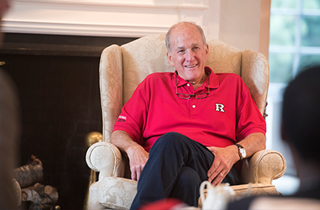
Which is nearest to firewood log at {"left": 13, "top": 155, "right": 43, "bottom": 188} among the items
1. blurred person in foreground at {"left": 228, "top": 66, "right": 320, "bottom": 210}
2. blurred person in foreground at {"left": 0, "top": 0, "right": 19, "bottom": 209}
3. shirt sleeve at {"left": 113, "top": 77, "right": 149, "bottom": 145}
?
shirt sleeve at {"left": 113, "top": 77, "right": 149, "bottom": 145}

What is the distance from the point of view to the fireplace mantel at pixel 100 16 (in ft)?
7.70

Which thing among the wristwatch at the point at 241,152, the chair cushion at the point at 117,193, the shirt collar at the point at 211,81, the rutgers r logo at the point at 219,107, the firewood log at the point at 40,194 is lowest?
the firewood log at the point at 40,194

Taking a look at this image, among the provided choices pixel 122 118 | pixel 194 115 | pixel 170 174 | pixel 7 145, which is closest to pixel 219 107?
pixel 194 115

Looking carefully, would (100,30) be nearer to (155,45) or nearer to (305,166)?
(155,45)

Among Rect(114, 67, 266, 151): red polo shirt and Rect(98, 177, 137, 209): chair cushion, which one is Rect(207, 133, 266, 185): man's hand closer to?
Rect(114, 67, 266, 151): red polo shirt

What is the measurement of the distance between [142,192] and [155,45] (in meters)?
1.08

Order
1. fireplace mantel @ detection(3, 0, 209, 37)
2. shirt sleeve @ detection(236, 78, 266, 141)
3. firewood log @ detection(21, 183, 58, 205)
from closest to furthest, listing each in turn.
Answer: shirt sleeve @ detection(236, 78, 266, 141) < firewood log @ detection(21, 183, 58, 205) < fireplace mantel @ detection(3, 0, 209, 37)

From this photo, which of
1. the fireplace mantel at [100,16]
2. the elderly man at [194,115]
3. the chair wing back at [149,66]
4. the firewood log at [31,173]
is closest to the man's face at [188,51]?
the elderly man at [194,115]

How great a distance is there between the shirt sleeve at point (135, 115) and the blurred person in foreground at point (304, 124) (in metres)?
1.08

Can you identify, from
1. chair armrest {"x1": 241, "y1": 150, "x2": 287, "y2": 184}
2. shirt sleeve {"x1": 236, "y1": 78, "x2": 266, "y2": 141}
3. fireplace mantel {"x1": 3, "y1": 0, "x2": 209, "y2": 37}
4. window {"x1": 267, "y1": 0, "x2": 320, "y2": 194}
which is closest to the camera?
chair armrest {"x1": 241, "y1": 150, "x2": 287, "y2": 184}

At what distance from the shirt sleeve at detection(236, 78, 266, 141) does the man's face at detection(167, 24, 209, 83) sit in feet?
0.85

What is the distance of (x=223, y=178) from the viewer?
131 cm

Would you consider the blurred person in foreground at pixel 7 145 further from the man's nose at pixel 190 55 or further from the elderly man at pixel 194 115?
the man's nose at pixel 190 55

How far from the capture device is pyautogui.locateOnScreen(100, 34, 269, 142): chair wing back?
1.68m
